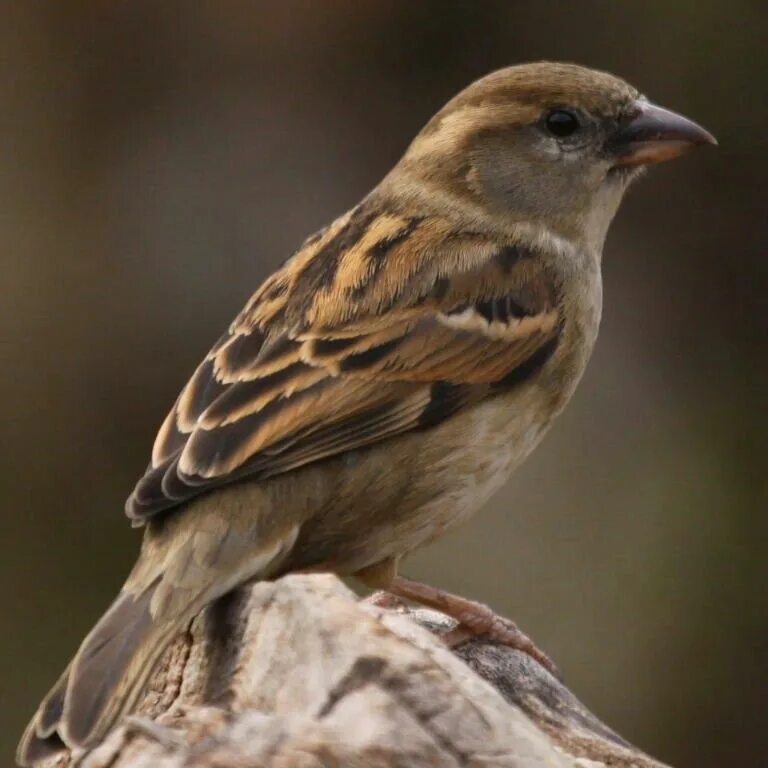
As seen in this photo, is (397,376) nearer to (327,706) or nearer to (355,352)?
(355,352)

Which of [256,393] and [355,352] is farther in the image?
[355,352]

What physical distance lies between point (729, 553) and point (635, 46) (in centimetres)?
237

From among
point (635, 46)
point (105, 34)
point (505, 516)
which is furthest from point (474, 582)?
point (105, 34)

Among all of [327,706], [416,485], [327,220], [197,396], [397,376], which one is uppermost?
[327,220]

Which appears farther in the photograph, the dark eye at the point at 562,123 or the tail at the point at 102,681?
the dark eye at the point at 562,123

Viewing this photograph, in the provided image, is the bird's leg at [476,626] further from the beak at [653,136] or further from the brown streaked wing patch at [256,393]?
the beak at [653,136]

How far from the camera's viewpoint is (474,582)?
7.92 meters

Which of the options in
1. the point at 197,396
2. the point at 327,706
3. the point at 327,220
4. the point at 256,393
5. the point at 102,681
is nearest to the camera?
the point at 327,706

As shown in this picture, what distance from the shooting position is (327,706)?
354 cm

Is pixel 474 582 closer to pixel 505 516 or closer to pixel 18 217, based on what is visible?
pixel 505 516

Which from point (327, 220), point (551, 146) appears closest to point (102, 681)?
point (551, 146)

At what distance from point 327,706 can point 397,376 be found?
136cm

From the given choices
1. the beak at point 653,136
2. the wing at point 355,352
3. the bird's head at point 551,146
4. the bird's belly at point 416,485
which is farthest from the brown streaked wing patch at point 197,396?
the beak at point 653,136

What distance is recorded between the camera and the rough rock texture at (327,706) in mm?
3420
